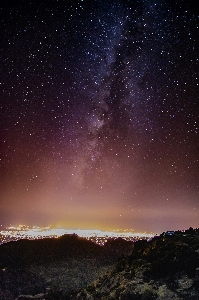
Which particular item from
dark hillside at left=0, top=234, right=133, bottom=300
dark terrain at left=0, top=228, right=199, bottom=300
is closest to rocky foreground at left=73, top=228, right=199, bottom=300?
dark terrain at left=0, top=228, right=199, bottom=300

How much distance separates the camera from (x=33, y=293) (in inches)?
1129

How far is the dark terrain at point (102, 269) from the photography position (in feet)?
63.3

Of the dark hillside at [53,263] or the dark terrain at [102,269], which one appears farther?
the dark hillside at [53,263]

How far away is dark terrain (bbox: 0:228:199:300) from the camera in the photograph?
1930 cm


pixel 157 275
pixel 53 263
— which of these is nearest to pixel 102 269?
pixel 53 263

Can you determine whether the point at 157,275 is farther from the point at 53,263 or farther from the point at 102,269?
the point at 53,263

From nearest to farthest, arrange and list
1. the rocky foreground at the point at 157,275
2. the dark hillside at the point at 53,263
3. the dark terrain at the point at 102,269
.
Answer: the rocky foreground at the point at 157,275, the dark terrain at the point at 102,269, the dark hillside at the point at 53,263

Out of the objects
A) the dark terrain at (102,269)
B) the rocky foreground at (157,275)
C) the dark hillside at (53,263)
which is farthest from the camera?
the dark hillside at (53,263)

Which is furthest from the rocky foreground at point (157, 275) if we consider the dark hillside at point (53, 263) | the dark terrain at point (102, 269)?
the dark hillside at point (53, 263)

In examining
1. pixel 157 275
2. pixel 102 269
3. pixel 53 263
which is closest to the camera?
pixel 157 275

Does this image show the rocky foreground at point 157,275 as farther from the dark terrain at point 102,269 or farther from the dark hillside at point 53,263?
the dark hillside at point 53,263

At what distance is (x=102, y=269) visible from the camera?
115ft

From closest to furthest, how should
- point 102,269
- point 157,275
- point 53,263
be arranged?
point 157,275 < point 102,269 < point 53,263

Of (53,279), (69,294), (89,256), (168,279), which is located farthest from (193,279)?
(89,256)
